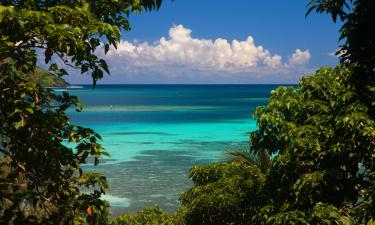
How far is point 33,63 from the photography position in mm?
4090

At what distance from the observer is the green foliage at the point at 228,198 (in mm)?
9172

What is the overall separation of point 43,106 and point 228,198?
18.4 feet

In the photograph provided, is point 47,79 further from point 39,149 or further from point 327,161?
point 327,161

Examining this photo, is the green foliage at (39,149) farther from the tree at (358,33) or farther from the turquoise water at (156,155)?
the turquoise water at (156,155)

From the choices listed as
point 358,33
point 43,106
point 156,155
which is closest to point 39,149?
point 43,106

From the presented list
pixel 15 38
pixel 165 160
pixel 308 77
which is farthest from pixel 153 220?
pixel 165 160

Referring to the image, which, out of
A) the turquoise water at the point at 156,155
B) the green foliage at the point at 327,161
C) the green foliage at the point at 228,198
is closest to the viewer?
the green foliage at the point at 327,161

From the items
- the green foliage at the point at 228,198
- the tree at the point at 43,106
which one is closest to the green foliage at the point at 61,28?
the tree at the point at 43,106

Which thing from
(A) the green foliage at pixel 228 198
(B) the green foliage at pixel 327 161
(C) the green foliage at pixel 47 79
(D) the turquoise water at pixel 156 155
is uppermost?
(C) the green foliage at pixel 47 79

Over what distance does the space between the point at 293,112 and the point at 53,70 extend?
6.33m

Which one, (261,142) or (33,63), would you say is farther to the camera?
(261,142)

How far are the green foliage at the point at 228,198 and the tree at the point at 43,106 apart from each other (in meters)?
4.98

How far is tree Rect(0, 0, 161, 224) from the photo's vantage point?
140 inches

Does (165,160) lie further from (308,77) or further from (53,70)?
(53,70)
